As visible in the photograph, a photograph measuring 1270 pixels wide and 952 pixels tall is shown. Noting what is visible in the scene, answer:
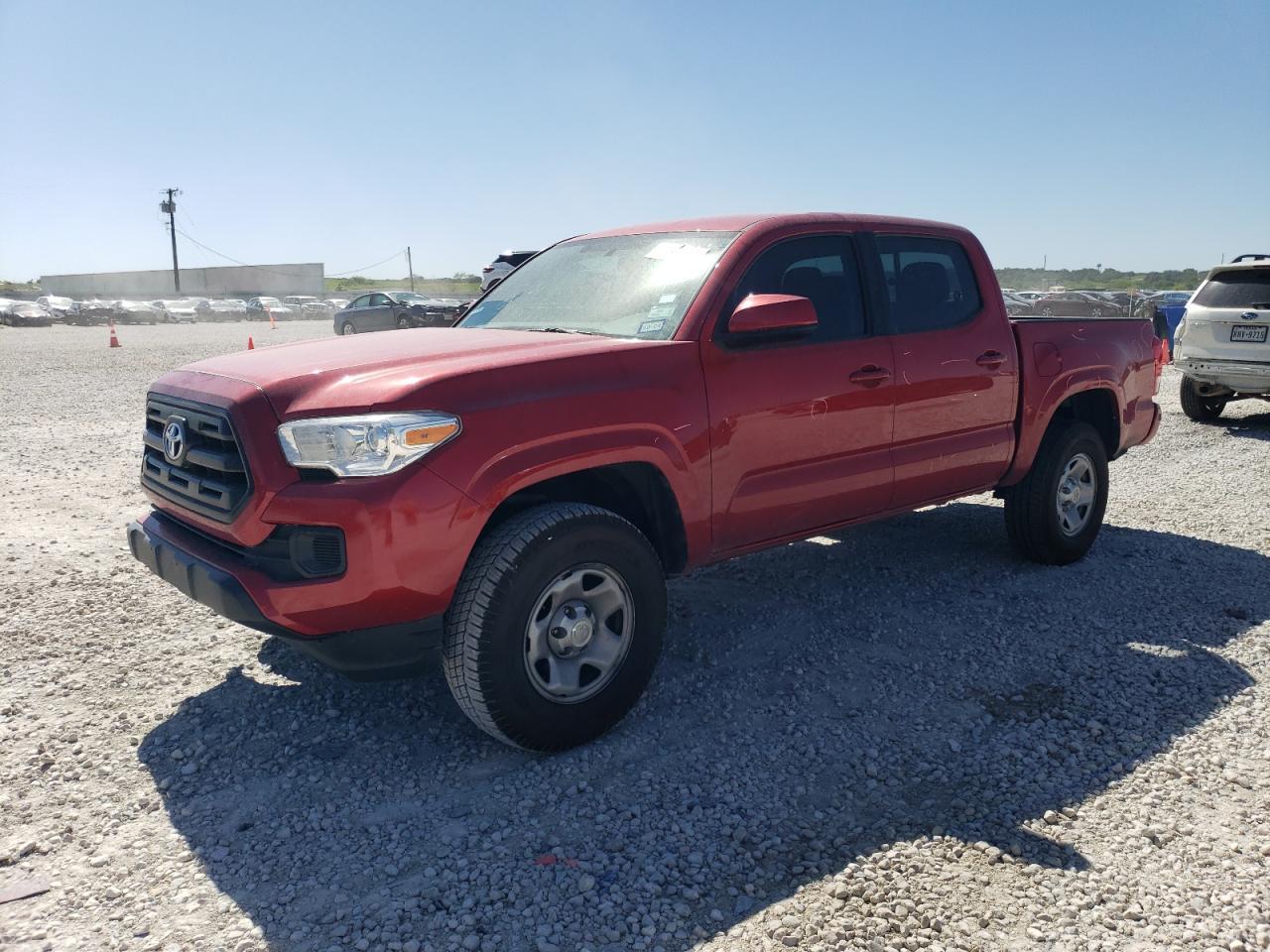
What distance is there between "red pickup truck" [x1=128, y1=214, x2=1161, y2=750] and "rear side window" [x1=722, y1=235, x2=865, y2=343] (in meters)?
0.01

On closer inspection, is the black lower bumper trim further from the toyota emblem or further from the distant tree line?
the distant tree line

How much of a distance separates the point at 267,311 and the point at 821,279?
55708 mm

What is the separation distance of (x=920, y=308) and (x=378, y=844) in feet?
11.3

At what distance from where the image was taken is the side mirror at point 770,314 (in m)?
3.65

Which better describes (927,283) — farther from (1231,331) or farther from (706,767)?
(1231,331)

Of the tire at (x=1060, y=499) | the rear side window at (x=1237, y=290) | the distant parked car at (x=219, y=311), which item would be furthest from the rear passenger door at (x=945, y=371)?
the distant parked car at (x=219, y=311)

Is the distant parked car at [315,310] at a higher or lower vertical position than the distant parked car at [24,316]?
higher

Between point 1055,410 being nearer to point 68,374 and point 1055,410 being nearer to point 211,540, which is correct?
point 211,540

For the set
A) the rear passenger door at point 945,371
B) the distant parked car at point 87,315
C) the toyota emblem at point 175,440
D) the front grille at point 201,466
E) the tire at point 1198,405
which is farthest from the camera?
the distant parked car at point 87,315

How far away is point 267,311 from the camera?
179 ft

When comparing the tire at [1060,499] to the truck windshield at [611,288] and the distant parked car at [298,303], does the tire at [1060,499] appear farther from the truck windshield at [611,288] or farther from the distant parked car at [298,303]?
the distant parked car at [298,303]

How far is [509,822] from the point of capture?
3.02 m

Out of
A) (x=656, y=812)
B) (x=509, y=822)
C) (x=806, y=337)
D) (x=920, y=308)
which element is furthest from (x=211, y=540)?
(x=920, y=308)

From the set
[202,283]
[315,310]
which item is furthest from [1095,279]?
[202,283]
